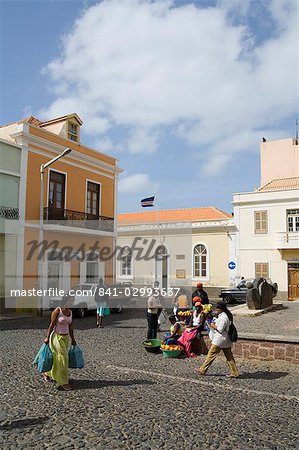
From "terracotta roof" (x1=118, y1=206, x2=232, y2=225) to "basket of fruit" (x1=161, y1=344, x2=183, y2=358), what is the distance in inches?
803

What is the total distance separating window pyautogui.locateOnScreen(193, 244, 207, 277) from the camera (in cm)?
2917

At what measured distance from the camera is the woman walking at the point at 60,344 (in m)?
6.64

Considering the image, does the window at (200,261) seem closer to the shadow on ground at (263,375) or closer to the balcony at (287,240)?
the balcony at (287,240)

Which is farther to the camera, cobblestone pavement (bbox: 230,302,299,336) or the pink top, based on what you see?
cobblestone pavement (bbox: 230,302,299,336)

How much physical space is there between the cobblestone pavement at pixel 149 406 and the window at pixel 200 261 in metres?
20.0

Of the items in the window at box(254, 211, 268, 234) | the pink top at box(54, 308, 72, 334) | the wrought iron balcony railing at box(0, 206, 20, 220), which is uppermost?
the window at box(254, 211, 268, 234)

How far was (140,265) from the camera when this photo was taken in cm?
3041

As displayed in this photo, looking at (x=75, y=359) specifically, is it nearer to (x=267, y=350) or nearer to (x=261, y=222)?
(x=267, y=350)

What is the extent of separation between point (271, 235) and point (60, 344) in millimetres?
22386

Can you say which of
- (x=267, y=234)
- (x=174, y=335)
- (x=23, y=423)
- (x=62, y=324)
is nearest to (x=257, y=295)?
(x=174, y=335)

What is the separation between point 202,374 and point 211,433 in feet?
9.44

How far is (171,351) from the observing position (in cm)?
926

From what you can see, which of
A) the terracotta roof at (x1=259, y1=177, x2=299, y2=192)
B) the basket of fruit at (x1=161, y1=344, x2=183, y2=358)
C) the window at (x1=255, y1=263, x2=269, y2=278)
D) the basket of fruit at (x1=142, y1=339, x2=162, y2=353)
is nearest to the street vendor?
the basket of fruit at (x1=161, y1=344, x2=183, y2=358)

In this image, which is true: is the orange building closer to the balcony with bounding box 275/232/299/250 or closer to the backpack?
the balcony with bounding box 275/232/299/250
